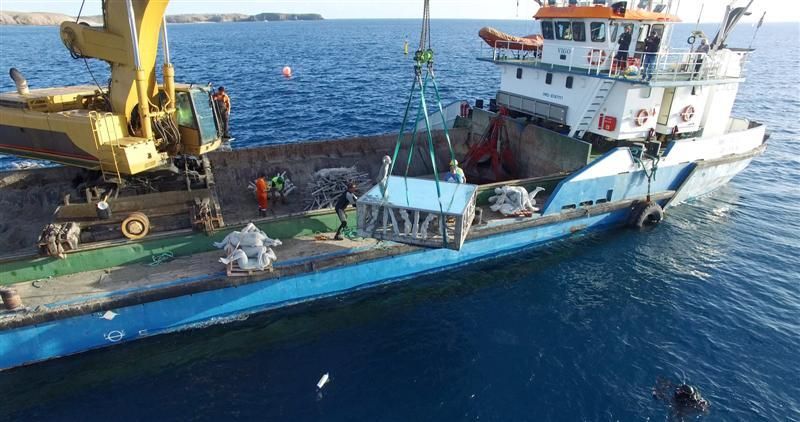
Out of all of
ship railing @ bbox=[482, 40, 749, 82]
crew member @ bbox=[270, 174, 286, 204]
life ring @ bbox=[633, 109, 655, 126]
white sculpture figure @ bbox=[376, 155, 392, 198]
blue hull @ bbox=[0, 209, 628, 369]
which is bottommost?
blue hull @ bbox=[0, 209, 628, 369]

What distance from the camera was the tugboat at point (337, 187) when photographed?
10000mm

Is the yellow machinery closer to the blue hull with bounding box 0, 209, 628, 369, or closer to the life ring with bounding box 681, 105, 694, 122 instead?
the blue hull with bounding box 0, 209, 628, 369

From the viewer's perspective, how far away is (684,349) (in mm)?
10594

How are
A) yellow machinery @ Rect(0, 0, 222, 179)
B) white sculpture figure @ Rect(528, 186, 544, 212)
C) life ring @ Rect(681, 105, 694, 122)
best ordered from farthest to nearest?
life ring @ Rect(681, 105, 694, 122) → white sculpture figure @ Rect(528, 186, 544, 212) → yellow machinery @ Rect(0, 0, 222, 179)

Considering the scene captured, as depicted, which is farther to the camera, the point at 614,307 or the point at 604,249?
the point at 604,249

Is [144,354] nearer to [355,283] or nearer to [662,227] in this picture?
[355,283]

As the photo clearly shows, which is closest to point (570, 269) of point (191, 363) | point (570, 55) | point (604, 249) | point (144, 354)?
point (604, 249)

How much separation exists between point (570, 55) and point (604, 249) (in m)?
7.08

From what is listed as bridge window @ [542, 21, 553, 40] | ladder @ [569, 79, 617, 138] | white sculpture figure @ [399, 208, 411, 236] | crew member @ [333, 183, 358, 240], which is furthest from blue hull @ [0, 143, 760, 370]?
bridge window @ [542, 21, 553, 40]

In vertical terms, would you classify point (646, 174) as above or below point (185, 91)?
below

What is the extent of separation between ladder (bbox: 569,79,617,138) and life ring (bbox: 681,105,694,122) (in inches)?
129

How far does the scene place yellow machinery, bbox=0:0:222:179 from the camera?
10.3m

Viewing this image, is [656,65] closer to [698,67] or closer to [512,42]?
[698,67]

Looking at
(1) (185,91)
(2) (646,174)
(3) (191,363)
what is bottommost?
(3) (191,363)
